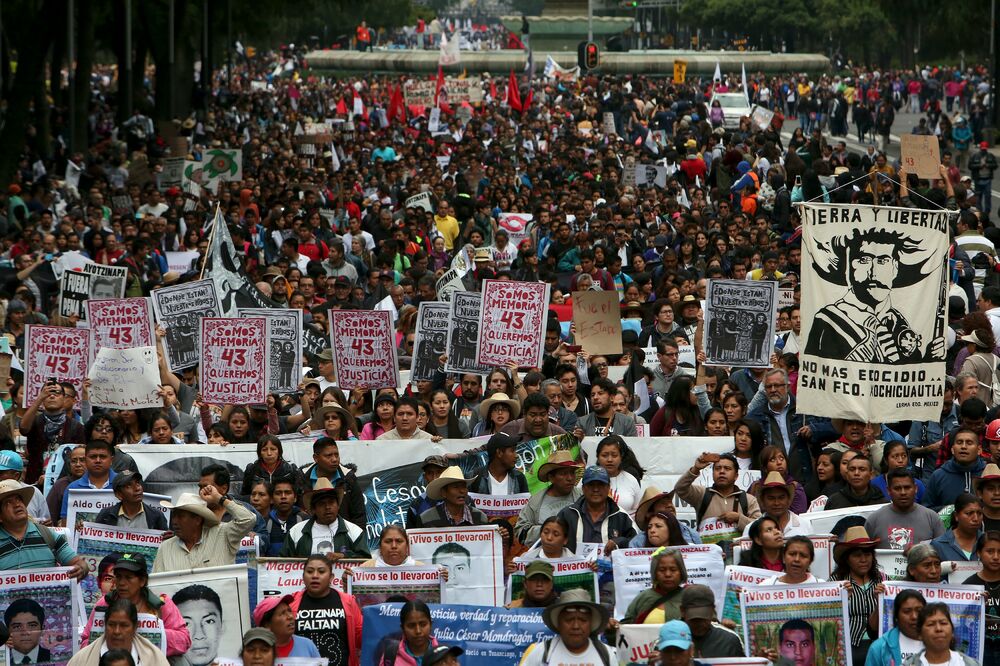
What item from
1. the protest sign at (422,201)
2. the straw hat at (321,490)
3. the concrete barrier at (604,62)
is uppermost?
the concrete barrier at (604,62)

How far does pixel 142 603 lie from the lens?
927 centimetres

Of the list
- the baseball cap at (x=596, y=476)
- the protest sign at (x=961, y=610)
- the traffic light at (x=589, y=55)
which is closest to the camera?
the protest sign at (x=961, y=610)

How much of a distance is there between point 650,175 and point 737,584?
72.0 ft

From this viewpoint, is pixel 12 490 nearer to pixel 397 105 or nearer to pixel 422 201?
pixel 422 201

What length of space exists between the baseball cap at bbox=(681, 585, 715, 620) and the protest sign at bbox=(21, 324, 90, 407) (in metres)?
6.75

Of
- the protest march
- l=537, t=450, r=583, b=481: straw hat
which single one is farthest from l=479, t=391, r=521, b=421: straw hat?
l=537, t=450, r=583, b=481: straw hat

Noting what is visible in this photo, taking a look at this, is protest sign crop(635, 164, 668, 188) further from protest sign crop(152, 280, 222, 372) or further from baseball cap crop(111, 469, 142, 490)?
baseball cap crop(111, 469, 142, 490)

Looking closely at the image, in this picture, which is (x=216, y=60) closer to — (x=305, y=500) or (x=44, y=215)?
(x=44, y=215)

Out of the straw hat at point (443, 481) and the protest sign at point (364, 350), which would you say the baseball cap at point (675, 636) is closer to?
the straw hat at point (443, 481)

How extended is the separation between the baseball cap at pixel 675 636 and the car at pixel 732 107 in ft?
129

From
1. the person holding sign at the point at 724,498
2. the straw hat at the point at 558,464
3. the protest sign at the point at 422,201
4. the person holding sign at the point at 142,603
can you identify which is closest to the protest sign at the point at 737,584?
the person holding sign at the point at 724,498

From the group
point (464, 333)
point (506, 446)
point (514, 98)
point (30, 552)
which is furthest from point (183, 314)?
point (514, 98)

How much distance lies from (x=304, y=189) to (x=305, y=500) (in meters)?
17.6

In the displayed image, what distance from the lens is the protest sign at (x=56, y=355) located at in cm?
1423
